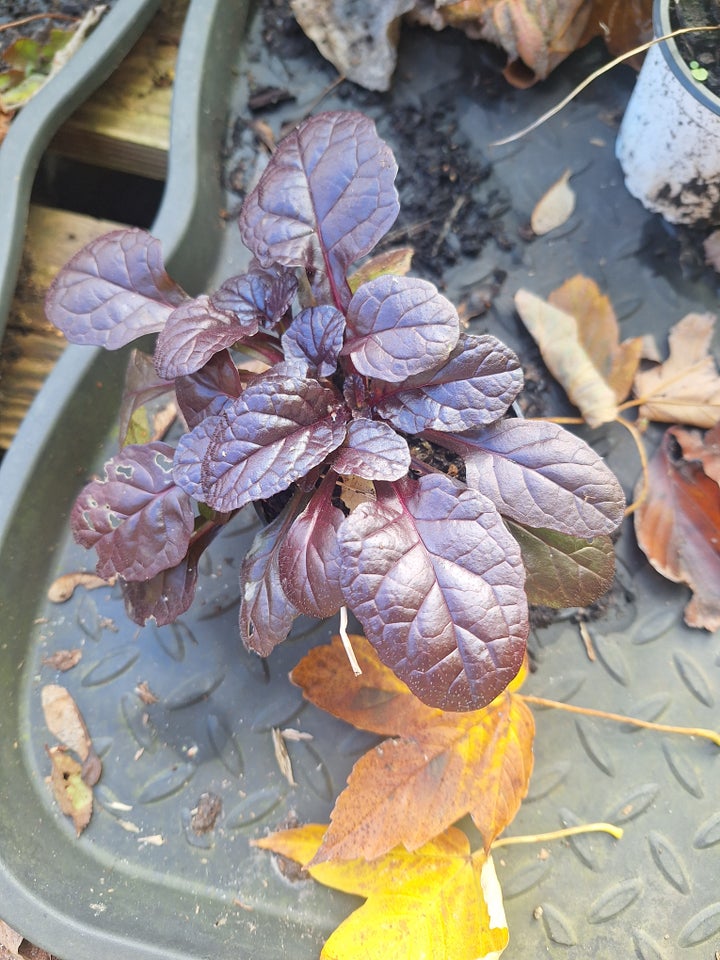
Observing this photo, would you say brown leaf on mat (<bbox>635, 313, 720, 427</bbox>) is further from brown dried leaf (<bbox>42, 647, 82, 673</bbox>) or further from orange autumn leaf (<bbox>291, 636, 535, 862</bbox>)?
brown dried leaf (<bbox>42, 647, 82, 673</bbox>)

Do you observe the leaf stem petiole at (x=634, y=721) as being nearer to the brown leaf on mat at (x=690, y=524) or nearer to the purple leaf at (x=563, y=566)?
the brown leaf on mat at (x=690, y=524)

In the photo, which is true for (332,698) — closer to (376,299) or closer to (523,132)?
(376,299)

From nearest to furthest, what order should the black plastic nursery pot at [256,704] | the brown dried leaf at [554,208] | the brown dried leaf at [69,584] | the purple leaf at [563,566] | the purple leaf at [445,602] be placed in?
the purple leaf at [445,602] → the purple leaf at [563,566] → the black plastic nursery pot at [256,704] → the brown dried leaf at [69,584] → the brown dried leaf at [554,208]

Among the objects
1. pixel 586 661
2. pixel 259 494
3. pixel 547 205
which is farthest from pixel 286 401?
pixel 547 205

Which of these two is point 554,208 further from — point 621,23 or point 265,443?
point 265,443

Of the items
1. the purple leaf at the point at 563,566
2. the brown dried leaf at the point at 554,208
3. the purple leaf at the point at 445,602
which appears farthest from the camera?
the brown dried leaf at the point at 554,208

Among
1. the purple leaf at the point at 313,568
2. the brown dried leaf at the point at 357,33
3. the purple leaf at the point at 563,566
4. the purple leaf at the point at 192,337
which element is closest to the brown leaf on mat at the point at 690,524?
the purple leaf at the point at 563,566

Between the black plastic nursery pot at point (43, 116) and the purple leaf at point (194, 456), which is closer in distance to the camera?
the purple leaf at point (194, 456)
